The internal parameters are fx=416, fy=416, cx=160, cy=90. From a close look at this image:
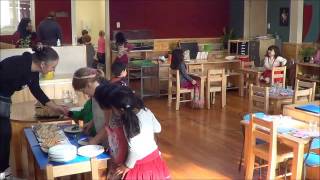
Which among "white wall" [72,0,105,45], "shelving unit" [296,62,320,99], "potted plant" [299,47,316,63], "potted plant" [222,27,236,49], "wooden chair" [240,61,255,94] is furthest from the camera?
"white wall" [72,0,105,45]

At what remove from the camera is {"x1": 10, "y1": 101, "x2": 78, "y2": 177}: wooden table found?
3857mm

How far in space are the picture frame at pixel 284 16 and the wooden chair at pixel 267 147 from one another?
7.07 metres

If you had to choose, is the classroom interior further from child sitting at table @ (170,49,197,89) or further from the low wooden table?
child sitting at table @ (170,49,197,89)

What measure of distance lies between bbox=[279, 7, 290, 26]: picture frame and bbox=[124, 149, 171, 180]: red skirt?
27.9ft

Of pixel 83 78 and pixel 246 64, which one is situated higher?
pixel 83 78

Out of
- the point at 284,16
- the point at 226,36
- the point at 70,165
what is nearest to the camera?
the point at 70,165

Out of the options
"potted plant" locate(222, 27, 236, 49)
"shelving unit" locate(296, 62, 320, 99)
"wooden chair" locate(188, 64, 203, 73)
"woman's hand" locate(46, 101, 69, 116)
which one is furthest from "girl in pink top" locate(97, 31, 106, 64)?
"woman's hand" locate(46, 101, 69, 116)

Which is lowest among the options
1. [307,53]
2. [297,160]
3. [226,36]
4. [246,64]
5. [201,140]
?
[201,140]

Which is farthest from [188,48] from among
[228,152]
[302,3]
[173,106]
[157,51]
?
[228,152]

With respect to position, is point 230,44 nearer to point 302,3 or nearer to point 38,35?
point 302,3

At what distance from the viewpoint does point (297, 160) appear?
3.56m

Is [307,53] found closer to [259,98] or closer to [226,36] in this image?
[226,36]

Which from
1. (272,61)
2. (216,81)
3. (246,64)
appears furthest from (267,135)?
(246,64)

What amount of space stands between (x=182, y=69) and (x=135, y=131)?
16.1 feet
